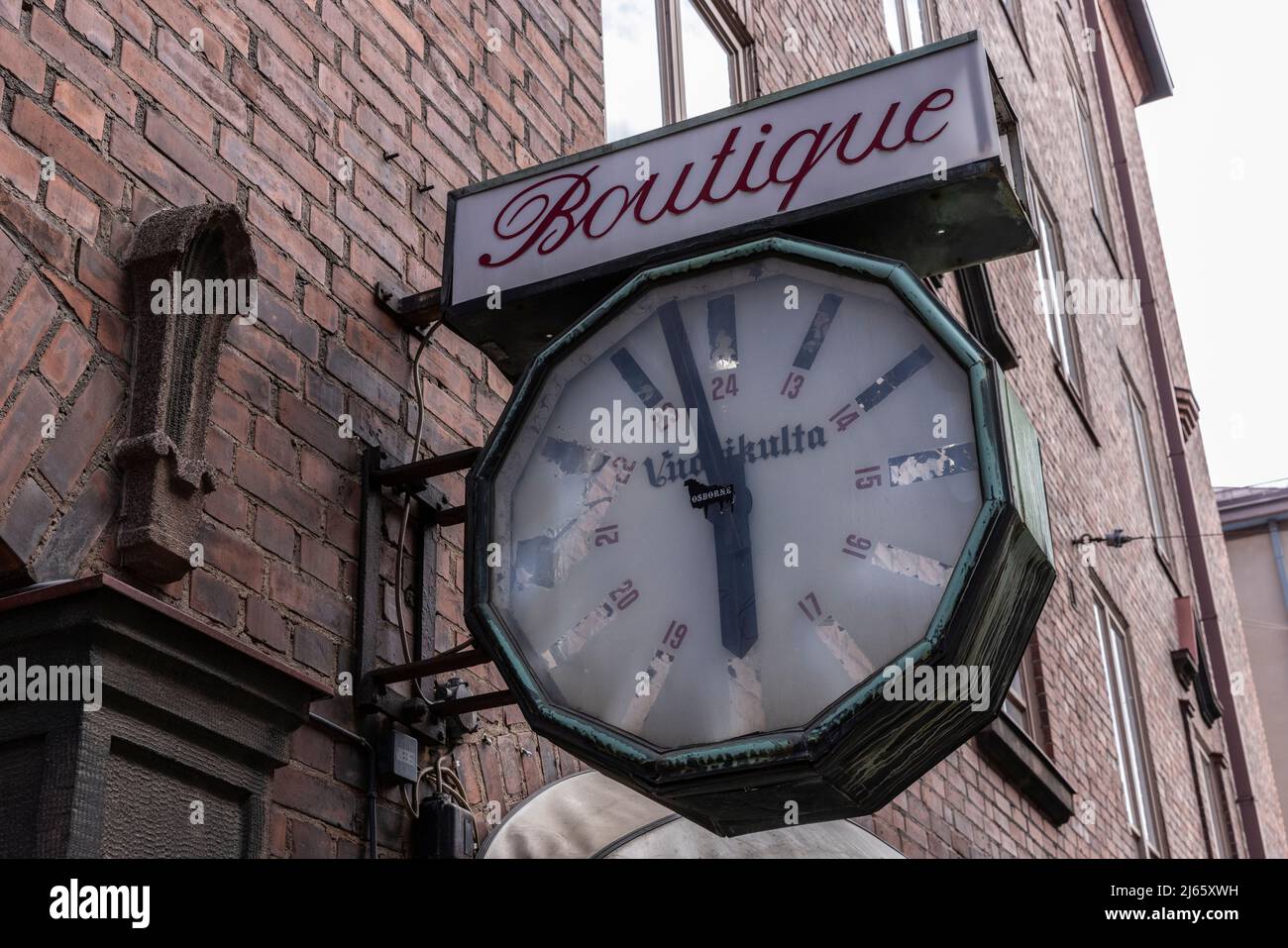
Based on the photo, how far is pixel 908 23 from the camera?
8961mm

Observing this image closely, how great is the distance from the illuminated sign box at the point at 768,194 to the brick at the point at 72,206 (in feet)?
2.45

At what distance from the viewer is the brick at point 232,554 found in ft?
9.64

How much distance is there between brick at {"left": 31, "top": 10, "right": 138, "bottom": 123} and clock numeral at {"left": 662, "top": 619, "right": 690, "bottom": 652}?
1.44 m

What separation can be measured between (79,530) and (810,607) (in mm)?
1227

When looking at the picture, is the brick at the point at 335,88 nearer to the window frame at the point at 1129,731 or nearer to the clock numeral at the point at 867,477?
the clock numeral at the point at 867,477

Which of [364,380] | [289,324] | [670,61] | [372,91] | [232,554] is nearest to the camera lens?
[232,554]

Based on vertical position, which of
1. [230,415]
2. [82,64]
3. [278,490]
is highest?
[82,64]

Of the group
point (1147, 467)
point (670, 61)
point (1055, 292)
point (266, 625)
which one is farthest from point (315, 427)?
point (1147, 467)

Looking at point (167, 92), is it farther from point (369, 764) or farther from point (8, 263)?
point (369, 764)

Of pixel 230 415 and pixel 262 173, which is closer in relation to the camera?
pixel 230 415

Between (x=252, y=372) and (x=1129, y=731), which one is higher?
(x=1129, y=731)

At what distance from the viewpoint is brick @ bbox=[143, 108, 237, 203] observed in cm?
309

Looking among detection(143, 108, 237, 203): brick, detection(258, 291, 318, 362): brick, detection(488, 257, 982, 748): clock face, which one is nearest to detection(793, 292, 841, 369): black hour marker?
detection(488, 257, 982, 748): clock face
